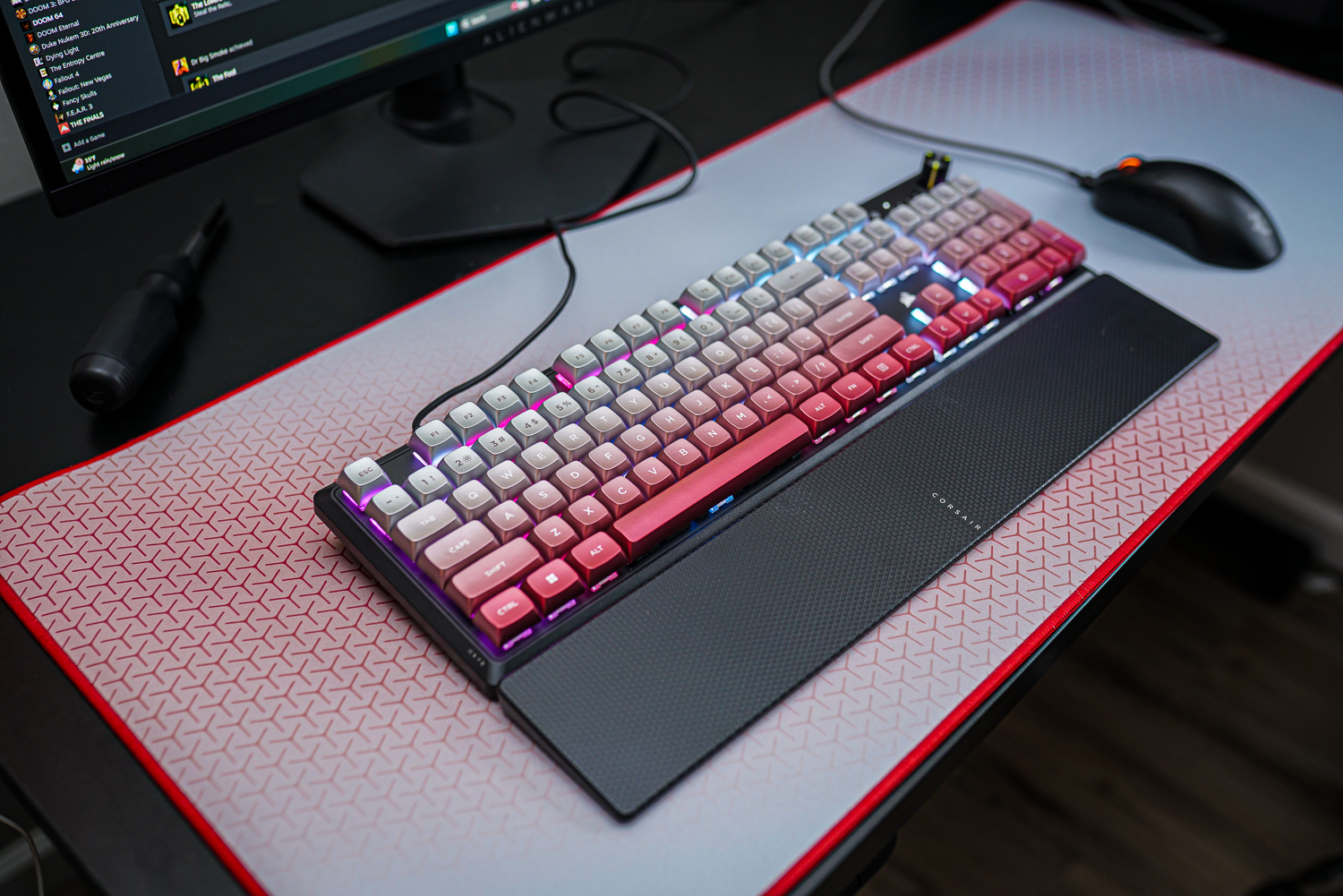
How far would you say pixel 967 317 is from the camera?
2.08 feet

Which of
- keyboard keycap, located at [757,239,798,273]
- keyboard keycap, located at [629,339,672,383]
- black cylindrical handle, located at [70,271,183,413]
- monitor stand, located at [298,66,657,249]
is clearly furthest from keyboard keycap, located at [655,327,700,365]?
black cylindrical handle, located at [70,271,183,413]

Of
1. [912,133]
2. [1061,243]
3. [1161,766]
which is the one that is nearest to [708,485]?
[1061,243]

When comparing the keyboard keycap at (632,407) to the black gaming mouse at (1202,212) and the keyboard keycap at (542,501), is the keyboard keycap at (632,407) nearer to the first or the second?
the keyboard keycap at (542,501)

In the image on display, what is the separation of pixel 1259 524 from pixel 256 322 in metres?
1.32

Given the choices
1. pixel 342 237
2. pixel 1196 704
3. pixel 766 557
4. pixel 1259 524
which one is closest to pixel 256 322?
pixel 342 237

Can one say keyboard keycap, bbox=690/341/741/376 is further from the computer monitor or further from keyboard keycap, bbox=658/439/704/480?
the computer monitor

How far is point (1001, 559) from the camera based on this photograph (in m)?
0.53

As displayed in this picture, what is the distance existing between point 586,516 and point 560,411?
0.07 metres

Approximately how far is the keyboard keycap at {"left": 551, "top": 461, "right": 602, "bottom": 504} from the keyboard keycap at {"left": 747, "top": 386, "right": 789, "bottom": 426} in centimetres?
11

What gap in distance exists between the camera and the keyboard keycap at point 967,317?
2.07 feet

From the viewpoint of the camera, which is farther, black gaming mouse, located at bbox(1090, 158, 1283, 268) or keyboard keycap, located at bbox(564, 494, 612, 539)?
black gaming mouse, located at bbox(1090, 158, 1283, 268)

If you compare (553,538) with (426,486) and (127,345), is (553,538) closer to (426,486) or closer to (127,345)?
(426,486)

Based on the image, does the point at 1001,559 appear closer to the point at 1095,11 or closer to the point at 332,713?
the point at 332,713

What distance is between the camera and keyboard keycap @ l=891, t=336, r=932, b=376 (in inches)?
23.8
